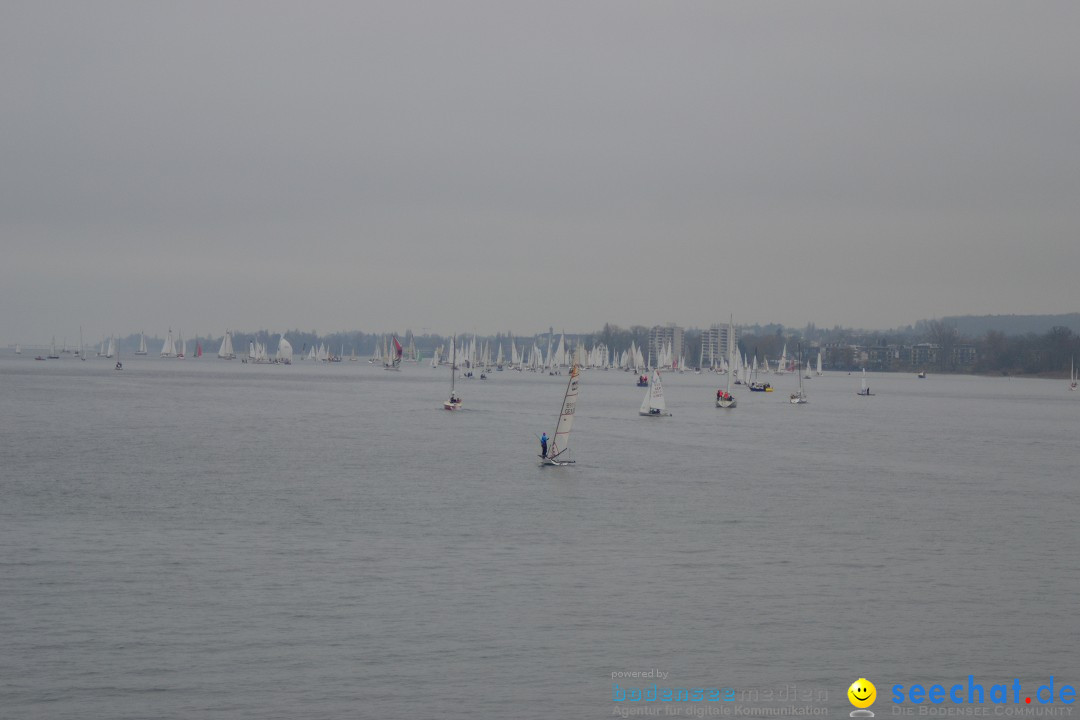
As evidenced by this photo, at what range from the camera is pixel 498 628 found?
2342cm

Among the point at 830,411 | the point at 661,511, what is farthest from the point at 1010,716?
the point at 830,411

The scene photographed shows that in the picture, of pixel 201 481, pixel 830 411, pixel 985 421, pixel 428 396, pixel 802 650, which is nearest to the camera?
pixel 802 650

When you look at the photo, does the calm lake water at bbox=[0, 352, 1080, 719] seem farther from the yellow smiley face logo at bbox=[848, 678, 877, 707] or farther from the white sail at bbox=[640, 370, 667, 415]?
the white sail at bbox=[640, 370, 667, 415]

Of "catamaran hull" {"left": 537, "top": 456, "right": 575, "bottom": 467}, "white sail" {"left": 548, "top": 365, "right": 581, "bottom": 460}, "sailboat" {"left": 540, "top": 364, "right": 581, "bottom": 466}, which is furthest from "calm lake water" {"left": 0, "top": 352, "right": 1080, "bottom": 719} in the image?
"white sail" {"left": 548, "top": 365, "right": 581, "bottom": 460}

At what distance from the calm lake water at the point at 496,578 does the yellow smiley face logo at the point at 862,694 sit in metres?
0.31

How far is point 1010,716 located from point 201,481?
34032 mm

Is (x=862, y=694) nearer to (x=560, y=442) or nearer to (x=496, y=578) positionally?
(x=496, y=578)

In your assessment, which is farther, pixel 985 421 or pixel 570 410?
pixel 985 421

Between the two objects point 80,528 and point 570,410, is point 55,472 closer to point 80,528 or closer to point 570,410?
point 80,528

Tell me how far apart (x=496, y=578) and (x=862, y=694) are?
1063 centimetres

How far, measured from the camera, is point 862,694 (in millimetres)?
19516

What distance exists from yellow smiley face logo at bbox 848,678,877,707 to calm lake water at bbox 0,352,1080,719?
0.31 metres

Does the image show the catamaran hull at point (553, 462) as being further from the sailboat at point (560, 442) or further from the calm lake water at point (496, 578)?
the calm lake water at point (496, 578)

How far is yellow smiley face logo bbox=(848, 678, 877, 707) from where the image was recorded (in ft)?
63.6
